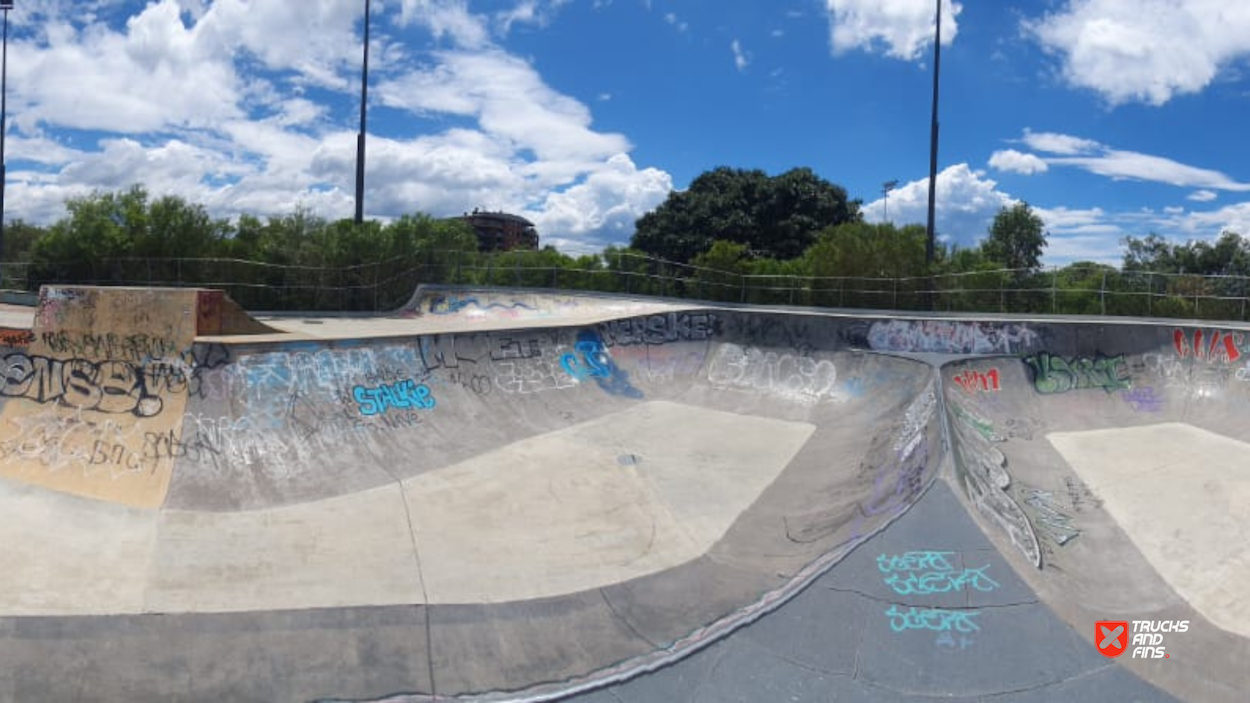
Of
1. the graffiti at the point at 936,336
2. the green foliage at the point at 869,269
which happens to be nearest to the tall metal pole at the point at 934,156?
the green foliage at the point at 869,269

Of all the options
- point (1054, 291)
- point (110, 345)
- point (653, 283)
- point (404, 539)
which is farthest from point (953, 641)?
point (653, 283)

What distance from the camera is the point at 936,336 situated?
1568 cm

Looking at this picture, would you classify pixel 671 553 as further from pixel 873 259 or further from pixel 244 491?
pixel 873 259

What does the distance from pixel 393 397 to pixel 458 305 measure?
34.2 feet

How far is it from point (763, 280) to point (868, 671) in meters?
18.5

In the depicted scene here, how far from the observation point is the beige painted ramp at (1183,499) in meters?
7.69

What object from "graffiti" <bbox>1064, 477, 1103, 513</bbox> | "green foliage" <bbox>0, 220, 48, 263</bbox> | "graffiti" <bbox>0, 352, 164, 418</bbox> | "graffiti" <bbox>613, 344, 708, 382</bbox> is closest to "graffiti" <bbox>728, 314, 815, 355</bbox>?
"graffiti" <bbox>613, 344, 708, 382</bbox>

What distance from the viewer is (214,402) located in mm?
10469

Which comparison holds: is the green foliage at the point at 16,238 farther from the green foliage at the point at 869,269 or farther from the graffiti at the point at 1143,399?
the graffiti at the point at 1143,399

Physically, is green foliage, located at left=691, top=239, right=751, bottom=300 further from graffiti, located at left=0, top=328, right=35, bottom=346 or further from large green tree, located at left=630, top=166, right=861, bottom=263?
large green tree, located at left=630, top=166, right=861, bottom=263

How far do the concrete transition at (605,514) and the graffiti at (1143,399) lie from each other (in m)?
0.05

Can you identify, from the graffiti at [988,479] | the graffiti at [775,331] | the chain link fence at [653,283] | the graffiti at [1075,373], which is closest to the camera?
the graffiti at [988,479]

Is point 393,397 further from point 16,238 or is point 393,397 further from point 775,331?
point 16,238

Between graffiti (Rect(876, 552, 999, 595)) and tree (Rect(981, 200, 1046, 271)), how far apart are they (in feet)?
118
